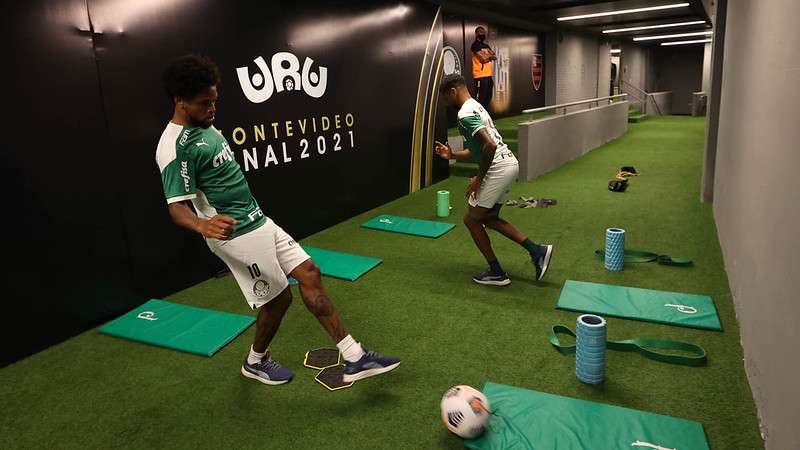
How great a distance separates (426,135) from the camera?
7.17 m

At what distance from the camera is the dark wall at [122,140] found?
2982 mm

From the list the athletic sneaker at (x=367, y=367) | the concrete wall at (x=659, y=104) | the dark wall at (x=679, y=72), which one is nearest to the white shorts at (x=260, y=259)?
the athletic sneaker at (x=367, y=367)

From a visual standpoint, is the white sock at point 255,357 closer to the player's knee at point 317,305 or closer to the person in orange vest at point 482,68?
the player's knee at point 317,305

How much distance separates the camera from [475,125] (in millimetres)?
3395

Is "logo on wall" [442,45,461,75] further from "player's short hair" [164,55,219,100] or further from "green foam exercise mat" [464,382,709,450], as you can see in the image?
"green foam exercise mat" [464,382,709,450]

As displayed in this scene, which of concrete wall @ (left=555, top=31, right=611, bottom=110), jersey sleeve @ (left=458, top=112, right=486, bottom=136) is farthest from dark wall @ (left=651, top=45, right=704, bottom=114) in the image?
jersey sleeve @ (left=458, top=112, right=486, bottom=136)

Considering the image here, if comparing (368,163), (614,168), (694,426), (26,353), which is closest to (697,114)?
(614,168)

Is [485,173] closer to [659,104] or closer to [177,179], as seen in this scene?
[177,179]

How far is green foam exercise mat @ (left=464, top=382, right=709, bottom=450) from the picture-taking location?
2.03m

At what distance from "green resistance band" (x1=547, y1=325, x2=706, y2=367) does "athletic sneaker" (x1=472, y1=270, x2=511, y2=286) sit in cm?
90

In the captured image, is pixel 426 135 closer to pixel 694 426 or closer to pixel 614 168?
pixel 614 168

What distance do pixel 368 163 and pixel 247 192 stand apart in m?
3.80

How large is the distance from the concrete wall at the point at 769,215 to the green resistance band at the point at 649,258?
1.09 feet

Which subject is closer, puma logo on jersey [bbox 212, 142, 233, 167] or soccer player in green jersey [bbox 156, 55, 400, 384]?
soccer player in green jersey [bbox 156, 55, 400, 384]
